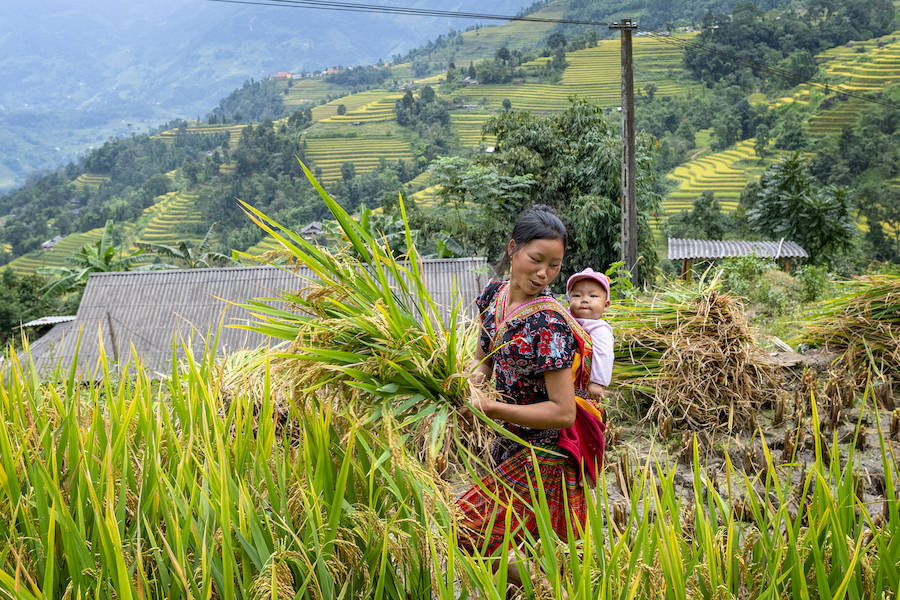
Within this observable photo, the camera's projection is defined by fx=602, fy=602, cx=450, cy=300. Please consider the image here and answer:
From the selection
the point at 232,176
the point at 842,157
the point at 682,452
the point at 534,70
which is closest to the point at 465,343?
the point at 682,452

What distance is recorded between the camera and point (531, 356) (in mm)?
1577

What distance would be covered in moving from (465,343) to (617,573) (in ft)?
2.94

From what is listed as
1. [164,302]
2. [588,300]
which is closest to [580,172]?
[164,302]

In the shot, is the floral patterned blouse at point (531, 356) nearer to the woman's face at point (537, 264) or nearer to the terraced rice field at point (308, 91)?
the woman's face at point (537, 264)

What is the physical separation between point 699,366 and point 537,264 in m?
2.05

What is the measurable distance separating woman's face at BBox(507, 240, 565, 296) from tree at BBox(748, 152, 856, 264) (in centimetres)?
2123

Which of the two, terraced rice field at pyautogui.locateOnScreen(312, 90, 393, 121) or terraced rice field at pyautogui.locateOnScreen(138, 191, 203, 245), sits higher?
terraced rice field at pyautogui.locateOnScreen(312, 90, 393, 121)

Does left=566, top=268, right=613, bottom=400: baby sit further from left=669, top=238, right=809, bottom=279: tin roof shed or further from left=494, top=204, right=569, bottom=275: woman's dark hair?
left=669, top=238, right=809, bottom=279: tin roof shed

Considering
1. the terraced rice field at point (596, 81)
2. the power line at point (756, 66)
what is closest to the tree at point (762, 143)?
the power line at point (756, 66)

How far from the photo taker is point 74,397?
5.41 feet

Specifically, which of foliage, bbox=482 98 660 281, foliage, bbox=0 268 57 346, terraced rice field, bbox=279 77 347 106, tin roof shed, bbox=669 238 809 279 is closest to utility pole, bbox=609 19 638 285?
foliage, bbox=482 98 660 281

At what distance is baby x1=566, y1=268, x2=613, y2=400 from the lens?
6.98ft

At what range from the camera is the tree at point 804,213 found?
20531 millimetres

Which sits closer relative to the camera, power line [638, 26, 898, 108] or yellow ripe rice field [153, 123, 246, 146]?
power line [638, 26, 898, 108]
